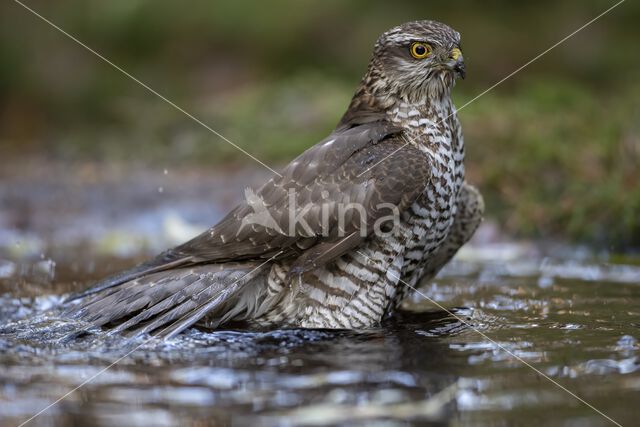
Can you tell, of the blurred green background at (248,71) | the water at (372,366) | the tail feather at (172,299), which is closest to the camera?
the water at (372,366)

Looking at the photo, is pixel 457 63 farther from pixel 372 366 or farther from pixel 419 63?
pixel 372 366

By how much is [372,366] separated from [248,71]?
451 inches

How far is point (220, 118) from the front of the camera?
1249cm

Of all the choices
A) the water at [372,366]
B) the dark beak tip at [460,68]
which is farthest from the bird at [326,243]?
the water at [372,366]

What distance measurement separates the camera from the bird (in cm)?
500

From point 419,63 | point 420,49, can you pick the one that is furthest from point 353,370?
point 420,49

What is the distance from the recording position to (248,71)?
15156 millimetres

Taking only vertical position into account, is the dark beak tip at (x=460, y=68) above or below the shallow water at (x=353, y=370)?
above

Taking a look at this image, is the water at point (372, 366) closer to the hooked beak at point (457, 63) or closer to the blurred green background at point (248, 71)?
the hooked beak at point (457, 63)

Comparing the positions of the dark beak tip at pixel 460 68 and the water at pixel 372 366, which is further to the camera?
the dark beak tip at pixel 460 68

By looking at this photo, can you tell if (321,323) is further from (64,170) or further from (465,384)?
(64,170)

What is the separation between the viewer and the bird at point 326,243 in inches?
197

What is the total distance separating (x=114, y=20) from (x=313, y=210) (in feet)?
36.6

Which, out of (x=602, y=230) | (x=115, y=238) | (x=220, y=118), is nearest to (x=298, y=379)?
(x=602, y=230)
